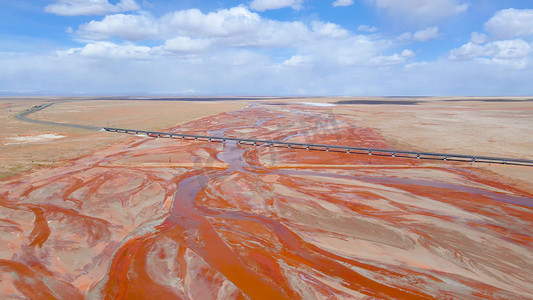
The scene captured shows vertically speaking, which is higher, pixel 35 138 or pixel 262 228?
pixel 35 138

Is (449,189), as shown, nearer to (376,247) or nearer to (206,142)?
(376,247)

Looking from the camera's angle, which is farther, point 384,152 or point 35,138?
point 35,138

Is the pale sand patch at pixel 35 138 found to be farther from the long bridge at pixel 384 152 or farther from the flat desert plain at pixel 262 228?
the long bridge at pixel 384 152

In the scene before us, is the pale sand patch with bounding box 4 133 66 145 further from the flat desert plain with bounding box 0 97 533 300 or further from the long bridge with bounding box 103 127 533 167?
the long bridge with bounding box 103 127 533 167

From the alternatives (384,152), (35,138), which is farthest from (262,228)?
(35,138)

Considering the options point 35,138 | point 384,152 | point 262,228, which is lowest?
point 262,228

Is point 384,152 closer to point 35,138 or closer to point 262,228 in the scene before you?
point 262,228

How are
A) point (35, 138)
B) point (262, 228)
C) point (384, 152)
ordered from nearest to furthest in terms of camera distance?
point (262, 228) → point (384, 152) → point (35, 138)

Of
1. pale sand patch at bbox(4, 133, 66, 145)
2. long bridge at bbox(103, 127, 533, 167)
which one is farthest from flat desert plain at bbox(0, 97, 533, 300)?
pale sand patch at bbox(4, 133, 66, 145)
